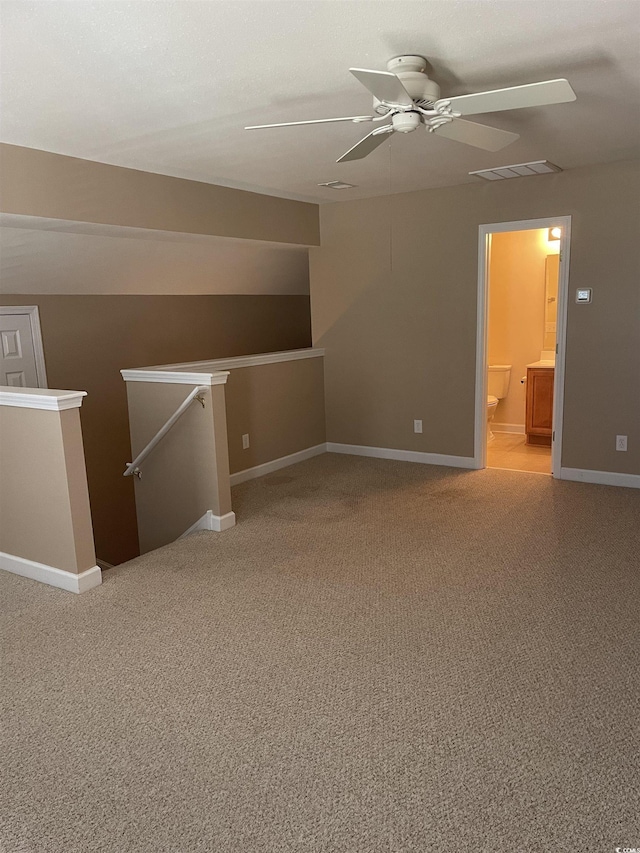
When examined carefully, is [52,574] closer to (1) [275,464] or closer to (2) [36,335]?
(2) [36,335]

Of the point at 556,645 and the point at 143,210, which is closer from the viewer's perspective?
the point at 556,645

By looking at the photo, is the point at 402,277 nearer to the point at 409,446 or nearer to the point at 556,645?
the point at 409,446

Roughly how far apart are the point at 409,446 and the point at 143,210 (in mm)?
3009

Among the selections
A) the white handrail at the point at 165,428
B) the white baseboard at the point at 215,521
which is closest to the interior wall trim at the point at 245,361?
the white handrail at the point at 165,428

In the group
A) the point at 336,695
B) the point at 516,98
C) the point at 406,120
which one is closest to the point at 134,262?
the point at 406,120

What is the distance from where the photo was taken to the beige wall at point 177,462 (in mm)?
4233

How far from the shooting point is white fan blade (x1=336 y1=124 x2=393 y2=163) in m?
2.73

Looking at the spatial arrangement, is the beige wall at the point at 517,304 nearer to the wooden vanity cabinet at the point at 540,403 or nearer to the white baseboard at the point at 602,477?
the wooden vanity cabinet at the point at 540,403

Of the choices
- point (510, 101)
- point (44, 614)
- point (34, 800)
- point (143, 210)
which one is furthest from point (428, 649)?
point (143, 210)

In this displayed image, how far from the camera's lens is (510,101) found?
2.37 metres

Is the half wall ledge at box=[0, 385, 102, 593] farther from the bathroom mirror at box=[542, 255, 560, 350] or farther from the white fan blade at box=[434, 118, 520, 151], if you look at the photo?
the bathroom mirror at box=[542, 255, 560, 350]

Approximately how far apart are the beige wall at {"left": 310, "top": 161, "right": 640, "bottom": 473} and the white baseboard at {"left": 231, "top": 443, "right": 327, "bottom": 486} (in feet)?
0.87

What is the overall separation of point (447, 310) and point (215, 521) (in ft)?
8.59

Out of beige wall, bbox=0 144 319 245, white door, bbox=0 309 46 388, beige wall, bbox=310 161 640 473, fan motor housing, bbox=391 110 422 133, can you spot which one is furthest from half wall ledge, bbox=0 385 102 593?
beige wall, bbox=310 161 640 473
